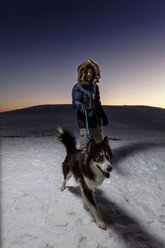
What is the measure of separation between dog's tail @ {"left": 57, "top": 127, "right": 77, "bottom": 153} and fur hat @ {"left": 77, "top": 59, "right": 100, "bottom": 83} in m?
1.14

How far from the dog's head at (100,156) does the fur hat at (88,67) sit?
1.70 metres

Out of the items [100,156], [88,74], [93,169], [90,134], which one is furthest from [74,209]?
[88,74]

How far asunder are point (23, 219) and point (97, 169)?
4.59 feet

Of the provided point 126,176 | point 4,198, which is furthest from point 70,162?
point 126,176

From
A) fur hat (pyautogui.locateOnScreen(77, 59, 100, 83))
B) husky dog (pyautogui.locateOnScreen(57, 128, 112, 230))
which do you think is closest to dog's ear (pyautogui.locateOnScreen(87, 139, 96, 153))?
husky dog (pyautogui.locateOnScreen(57, 128, 112, 230))

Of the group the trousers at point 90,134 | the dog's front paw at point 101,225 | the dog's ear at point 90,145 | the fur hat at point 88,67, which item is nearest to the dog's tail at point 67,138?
the trousers at point 90,134

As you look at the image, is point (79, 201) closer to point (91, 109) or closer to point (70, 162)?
point (70, 162)

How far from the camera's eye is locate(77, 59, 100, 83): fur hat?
11.6ft

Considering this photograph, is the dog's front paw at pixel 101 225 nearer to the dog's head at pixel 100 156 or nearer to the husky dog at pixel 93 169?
the husky dog at pixel 93 169

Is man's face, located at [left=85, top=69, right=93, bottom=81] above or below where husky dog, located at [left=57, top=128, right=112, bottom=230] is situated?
above

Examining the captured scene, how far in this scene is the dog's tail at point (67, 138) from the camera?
142 inches

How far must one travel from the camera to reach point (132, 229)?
8.56 feet

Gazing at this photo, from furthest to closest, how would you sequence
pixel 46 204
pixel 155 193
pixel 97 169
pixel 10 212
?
pixel 155 193 → pixel 46 204 → pixel 10 212 → pixel 97 169

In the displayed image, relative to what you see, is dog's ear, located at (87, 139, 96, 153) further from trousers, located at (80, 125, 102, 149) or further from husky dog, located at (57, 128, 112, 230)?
trousers, located at (80, 125, 102, 149)
